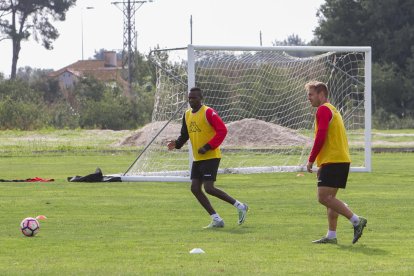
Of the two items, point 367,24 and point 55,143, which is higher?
point 367,24

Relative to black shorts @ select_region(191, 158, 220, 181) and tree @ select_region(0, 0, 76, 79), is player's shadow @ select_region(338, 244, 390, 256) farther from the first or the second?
tree @ select_region(0, 0, 76, 79)

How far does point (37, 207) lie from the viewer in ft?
63.2

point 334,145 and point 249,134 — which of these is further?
point 249,134

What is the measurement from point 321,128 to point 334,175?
1.98 feet

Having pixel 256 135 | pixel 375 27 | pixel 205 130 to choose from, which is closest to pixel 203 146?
pixel 205 130

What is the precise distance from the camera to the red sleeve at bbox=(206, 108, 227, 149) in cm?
1598

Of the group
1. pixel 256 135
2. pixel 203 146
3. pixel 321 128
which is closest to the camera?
pixel 321 128

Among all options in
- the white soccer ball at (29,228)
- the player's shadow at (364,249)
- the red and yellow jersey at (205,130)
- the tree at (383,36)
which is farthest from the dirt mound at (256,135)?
the tree at (383,36)

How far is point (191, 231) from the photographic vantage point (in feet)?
50.3

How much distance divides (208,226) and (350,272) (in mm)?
4729

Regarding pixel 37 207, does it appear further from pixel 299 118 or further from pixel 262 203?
pixel 299 118

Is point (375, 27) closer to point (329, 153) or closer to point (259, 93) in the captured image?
point (259, 93)

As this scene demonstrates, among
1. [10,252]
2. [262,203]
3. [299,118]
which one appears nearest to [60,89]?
[299,118]

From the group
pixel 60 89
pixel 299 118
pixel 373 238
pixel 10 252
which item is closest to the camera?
pixel 10 252
